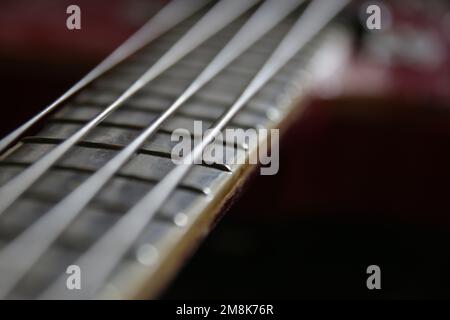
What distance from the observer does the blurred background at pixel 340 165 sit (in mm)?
1062

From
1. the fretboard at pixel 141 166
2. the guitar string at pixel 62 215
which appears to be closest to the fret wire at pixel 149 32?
the fretboard at pixel 141 166

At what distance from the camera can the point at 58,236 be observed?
0.48 m

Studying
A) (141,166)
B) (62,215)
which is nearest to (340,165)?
(141,166)

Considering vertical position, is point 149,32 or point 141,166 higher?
point 149,32

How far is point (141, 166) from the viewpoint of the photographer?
1.91 feet

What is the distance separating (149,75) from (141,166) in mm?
330

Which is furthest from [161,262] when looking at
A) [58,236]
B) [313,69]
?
[313,69]

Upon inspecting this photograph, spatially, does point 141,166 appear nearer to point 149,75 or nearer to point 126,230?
point 126,230

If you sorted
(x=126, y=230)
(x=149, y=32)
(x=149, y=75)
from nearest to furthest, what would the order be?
1. (x=126, y=230)
2. (x=149, y=75)
3. (x=149, y=32)

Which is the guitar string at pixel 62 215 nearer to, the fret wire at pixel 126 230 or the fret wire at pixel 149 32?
the fret wire at pixel 126 230

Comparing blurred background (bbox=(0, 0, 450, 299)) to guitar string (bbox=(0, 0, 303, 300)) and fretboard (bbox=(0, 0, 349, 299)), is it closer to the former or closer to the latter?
fretboard (bbox=(0, 0, 349, 299))

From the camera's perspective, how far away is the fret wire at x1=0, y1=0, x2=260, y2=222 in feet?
1.80

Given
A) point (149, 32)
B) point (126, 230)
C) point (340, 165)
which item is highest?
point (149, 32)

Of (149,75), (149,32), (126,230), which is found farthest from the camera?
(149,32)
